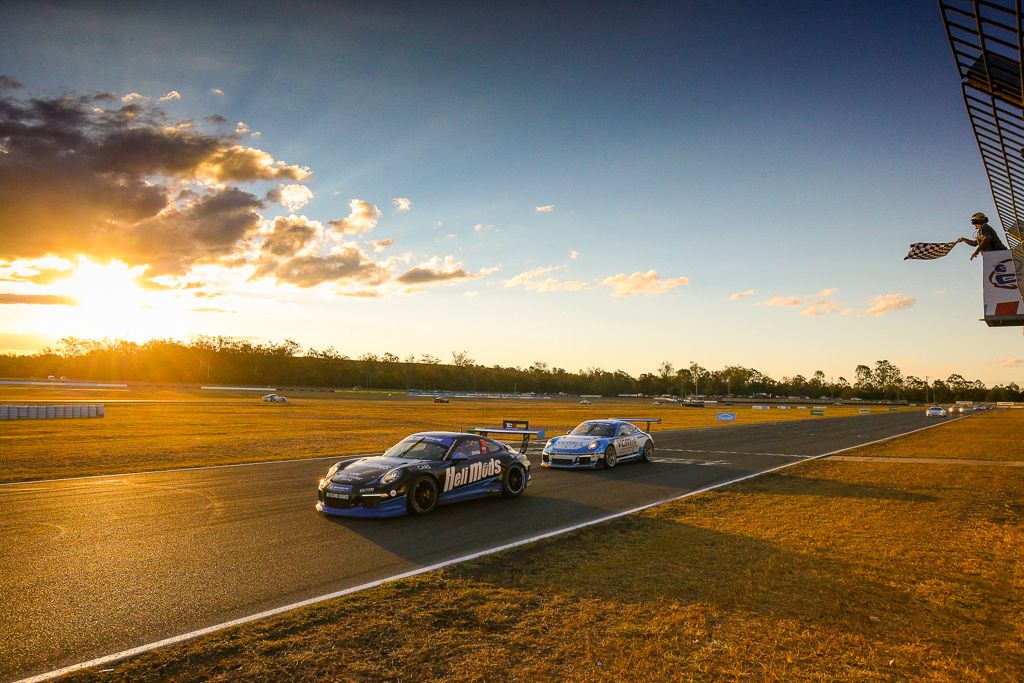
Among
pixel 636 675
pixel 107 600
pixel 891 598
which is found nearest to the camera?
pixel 636 675

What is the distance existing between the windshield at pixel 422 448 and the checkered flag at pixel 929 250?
36.1 ft

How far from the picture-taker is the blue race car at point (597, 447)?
55.8 feet

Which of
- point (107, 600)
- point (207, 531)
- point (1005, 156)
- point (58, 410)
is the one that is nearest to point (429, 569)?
point (107, 600)

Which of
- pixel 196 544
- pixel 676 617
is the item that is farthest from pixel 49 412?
pixel 676 617

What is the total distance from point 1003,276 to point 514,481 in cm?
1999

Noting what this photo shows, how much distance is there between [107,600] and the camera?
19.5 ft

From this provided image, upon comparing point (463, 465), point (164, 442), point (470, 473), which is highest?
point (463, 465)

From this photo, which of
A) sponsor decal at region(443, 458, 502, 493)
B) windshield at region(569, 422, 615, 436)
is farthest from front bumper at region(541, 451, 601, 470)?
sponsor decal at region(443, 458, 502, 493)

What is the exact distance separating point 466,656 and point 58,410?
40.2 meters

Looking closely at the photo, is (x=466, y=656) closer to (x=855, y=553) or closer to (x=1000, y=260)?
(x=855, y=553)

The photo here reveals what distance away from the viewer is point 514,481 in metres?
12.6

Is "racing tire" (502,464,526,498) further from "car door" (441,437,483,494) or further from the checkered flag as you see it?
the checkered flag

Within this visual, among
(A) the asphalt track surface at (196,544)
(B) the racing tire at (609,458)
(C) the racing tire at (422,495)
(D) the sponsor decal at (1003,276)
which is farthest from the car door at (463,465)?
(D) the sponsor decal at (1003,276)

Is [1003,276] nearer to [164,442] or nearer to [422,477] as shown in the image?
[422,477]
